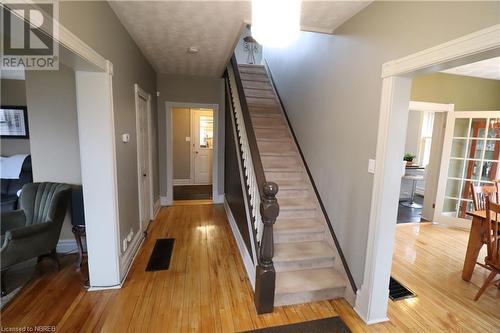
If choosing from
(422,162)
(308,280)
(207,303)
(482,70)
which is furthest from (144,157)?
(422,162)

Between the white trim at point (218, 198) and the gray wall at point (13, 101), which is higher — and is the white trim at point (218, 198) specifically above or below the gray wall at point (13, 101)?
below

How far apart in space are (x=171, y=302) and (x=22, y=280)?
154cm

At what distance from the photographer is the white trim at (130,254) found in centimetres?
242

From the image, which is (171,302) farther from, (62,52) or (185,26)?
(185,26)

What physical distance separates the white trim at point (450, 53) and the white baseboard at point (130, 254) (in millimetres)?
2923

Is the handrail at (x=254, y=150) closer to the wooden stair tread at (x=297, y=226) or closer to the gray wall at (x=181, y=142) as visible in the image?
the wooden stair tread at (x=297, y=226)

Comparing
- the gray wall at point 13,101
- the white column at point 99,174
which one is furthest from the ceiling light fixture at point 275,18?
the gray wall at point 13,101

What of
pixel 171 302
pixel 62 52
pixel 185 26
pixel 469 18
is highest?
pixel 185 26

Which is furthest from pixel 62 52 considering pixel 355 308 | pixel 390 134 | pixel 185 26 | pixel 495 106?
pixel 495 106

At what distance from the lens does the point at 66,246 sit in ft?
9.65

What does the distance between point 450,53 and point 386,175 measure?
83 cm

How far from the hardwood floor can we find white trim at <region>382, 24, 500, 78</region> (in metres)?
1.98

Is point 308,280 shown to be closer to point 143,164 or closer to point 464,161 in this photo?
point 143,164

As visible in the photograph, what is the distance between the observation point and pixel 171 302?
6.95 feet
